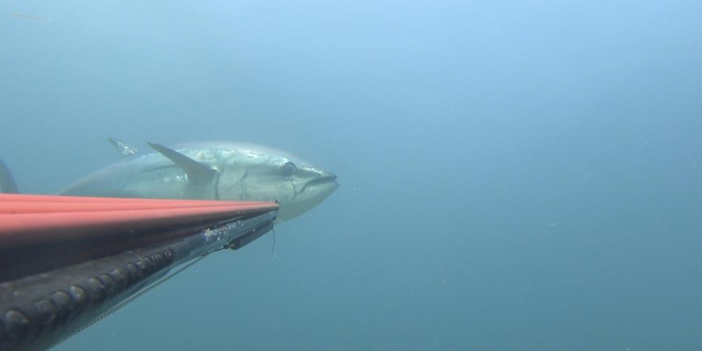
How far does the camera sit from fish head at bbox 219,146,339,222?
5.65 meters

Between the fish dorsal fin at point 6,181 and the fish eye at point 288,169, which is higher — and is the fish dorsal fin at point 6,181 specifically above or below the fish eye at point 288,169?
below

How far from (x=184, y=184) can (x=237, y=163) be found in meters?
0.65

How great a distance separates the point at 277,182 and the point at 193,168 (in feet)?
3.13

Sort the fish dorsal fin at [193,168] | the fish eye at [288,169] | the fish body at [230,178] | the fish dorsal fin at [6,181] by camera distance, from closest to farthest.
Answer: the fish dorsal fin at [193,168], the fish body at [230,178], the fish eye at [288,169], the fish dorsal fin at [6,181]

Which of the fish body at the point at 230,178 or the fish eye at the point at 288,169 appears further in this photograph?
the fish eye at the point at 288,169

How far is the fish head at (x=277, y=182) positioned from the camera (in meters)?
5.65

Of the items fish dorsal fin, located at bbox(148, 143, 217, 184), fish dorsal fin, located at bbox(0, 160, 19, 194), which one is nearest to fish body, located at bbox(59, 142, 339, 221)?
fish dorsal fin, located at bbox(148, 143, 217, 184)

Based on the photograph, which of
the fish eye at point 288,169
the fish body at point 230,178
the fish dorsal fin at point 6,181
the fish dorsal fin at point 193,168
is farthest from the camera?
the fish dorsal fin at point 6,181

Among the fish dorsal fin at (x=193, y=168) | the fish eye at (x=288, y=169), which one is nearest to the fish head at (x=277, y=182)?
the fish eye at (x=288, y=169)

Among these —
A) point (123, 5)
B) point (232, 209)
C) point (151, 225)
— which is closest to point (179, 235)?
point (151, 225)

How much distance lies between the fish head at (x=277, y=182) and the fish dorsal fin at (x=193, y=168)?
174mm

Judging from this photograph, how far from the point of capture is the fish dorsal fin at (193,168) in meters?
5.21

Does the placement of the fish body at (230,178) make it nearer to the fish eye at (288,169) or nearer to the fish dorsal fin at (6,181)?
the fish eye at (288,169)

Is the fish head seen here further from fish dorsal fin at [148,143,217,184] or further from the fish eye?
fish dorsal fin at [148,143,217,184]
